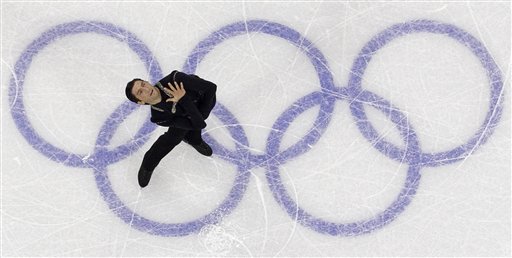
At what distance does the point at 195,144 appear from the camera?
15.4 ft

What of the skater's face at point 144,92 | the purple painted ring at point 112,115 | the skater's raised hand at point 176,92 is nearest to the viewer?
the skater's face at point 144,92

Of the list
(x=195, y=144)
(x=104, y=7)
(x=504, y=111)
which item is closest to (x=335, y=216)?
(x=195, y=144)

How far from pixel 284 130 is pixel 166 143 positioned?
1.00m

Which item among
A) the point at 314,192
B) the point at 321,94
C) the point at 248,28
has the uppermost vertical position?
the point at 248,28

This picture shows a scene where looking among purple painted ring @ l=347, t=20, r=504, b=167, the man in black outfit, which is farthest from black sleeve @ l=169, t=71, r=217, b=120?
purple painted ring @ l=347, t=20, r=504, b=167

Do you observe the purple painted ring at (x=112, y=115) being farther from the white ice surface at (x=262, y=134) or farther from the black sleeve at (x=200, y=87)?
the black sleeve at (x=200, y=87)

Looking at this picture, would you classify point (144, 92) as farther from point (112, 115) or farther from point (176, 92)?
point (112, 115)

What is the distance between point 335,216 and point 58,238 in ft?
7.12

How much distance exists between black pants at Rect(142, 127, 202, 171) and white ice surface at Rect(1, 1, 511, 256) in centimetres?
29

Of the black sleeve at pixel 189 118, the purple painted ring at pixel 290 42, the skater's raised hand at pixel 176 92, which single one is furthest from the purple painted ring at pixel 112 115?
the skater's raised hand at pixel 176 92

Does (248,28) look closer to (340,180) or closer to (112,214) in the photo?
(340,180)

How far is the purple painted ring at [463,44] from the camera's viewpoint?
4.91 meters

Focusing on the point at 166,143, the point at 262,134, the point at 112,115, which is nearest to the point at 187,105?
the point at 166,143

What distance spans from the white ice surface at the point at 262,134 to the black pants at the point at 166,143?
11.5 inches
